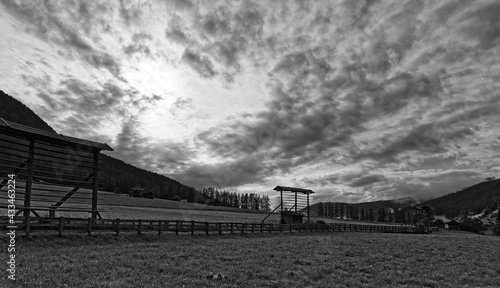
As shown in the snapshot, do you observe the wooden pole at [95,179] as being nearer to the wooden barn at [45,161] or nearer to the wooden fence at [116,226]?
the wooden barn at [45,161]

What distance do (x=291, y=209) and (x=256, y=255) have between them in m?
42.5

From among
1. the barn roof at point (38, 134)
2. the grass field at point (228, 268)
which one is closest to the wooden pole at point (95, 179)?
the barn roof at point (38, 134)

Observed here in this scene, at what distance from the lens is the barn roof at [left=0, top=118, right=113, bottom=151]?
72.5 ft

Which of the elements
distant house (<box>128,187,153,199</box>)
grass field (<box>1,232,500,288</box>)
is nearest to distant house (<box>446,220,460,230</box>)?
distant house (<box>128,187,153,199</box>)

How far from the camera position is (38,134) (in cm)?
2358

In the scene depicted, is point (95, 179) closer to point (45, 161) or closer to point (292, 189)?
point (45, 161)

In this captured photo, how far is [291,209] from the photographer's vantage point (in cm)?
6034

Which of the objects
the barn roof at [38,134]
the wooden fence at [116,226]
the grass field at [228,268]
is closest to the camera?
the grass field at [228,268]

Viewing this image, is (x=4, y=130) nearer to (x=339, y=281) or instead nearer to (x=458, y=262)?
(x=339, y=281)

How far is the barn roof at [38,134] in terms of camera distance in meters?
22.1

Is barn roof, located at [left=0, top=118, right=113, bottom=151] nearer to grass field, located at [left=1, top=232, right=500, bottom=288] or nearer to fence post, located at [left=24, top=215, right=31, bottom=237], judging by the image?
fence post, located at [left=24, top=215, right=31, bottom=237]

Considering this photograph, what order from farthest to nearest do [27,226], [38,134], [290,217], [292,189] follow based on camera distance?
[292,189] < [290,217] < [38,134] < [27,226]

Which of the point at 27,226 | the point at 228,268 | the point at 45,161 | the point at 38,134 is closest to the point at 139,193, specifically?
the point at 45,161

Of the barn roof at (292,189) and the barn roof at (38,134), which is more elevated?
the barn roof at (38,134)
